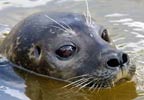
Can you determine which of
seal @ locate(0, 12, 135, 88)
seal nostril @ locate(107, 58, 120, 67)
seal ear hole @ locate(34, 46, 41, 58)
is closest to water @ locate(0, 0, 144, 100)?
seal @ locate(0, 12, 135, 88)

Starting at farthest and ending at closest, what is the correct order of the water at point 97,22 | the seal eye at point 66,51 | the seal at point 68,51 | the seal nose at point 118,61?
the seal eye at point 66,51
the water at point 97,22
the seal at point 68,51
the seal nose at point 118,61

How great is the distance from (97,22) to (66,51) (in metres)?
2.11

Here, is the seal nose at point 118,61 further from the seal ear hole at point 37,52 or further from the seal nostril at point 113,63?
the seal ear hole at point 37,52

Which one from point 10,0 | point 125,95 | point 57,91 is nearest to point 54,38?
point 57,91

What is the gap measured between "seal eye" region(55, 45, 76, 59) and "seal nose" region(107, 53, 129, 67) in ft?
1.93

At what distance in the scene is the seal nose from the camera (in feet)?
18.5

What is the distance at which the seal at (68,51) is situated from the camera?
5746mm

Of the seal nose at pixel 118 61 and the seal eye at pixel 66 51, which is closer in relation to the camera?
the seal nose at pixel 118 61

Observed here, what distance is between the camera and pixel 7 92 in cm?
608

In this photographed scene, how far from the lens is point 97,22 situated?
8188mm

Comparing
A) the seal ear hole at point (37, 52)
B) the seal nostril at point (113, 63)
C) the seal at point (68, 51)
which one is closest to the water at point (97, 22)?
the seal at point (68, 51)

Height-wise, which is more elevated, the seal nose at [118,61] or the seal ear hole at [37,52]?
the seal ear hole at [37,52]

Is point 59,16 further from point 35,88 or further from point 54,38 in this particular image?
point 35,88

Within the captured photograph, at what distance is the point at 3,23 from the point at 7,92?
2805 mm
